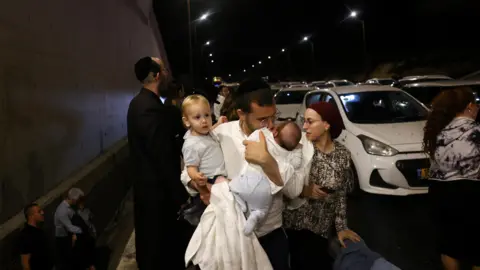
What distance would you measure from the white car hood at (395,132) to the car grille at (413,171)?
1.13 ft

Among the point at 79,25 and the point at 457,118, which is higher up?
the point at 79,25

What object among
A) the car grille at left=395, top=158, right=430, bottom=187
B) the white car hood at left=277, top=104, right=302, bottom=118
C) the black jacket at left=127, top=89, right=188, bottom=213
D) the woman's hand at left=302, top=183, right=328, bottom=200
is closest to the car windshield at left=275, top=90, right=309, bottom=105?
the white car hood at left=277, top=104, right=302, bottom=118

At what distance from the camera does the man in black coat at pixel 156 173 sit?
367 centimetres

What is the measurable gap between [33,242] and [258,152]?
8.74 feet

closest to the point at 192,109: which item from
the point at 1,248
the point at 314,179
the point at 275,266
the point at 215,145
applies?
the point at 215,145

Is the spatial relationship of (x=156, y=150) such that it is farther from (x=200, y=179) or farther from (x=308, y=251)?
(x=308, y=251)

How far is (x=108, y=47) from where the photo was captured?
10.2m

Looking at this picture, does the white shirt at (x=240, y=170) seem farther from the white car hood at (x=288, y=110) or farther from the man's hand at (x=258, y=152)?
the white car hood at (x=288, y=110)

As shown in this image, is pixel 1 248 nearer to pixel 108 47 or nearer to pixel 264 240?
pixel 264 240

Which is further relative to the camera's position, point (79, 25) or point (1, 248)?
point (79, 25)

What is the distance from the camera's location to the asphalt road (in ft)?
17.6

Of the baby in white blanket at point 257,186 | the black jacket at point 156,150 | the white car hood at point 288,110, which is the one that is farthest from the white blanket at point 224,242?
the white car hood at point 288,110

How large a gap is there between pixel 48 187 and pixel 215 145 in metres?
3.19

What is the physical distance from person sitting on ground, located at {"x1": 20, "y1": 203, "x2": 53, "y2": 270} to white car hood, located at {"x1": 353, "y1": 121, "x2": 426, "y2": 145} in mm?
4838
